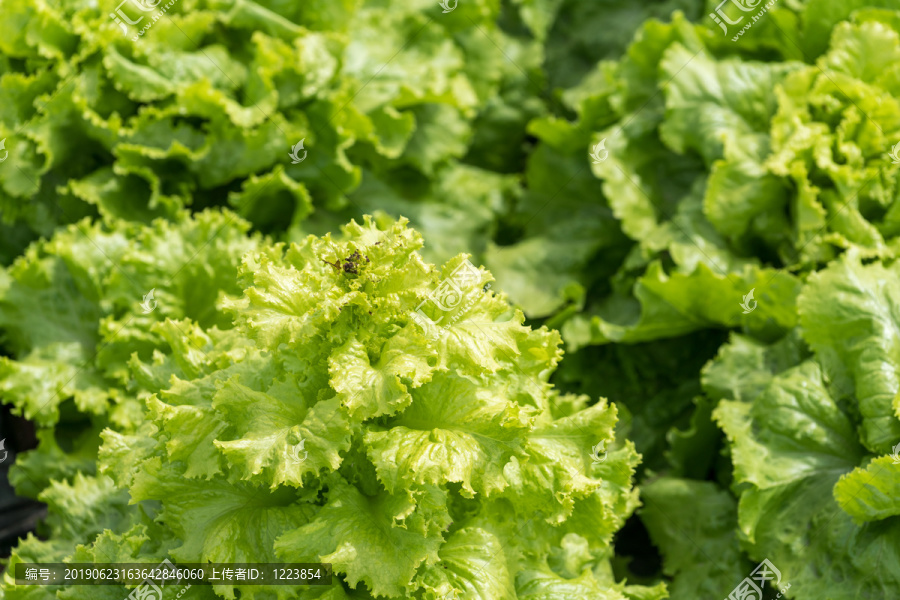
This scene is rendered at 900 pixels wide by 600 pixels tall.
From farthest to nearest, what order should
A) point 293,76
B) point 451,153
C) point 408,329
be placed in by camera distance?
point 451,153
point 293,76
point 408,329

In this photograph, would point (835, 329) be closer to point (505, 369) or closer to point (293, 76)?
point (505, 369)

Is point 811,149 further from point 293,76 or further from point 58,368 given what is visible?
point 58,368

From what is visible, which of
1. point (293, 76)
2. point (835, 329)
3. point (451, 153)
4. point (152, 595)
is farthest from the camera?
point (451, 153)

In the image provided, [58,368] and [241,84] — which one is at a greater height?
[241,84]

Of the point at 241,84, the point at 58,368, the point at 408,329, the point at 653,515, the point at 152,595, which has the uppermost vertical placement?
the point at 408,329

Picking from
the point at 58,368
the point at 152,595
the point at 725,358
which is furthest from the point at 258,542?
the point at 725,358

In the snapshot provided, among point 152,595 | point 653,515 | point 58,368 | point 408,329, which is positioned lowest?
point 653,515

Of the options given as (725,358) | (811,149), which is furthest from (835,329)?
(811,149)

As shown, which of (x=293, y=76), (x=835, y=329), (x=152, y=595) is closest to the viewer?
(x=152, y=595)

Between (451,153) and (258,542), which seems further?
(451,153)
